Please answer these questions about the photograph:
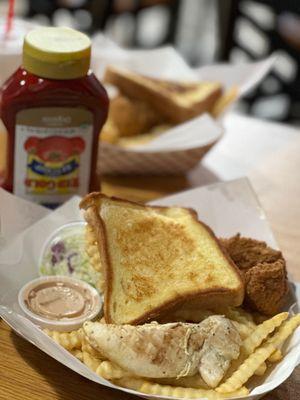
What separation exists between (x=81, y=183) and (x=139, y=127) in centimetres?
38

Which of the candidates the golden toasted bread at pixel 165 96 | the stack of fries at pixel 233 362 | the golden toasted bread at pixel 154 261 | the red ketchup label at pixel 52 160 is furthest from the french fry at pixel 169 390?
the golden toasted bread at pixel 165 96

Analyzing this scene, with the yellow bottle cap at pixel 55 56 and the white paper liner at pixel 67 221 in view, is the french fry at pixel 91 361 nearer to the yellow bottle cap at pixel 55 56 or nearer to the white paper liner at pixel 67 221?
the white paper liner at pixel 67 221

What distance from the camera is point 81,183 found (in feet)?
5.51

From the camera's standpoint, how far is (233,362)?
4.15 feet

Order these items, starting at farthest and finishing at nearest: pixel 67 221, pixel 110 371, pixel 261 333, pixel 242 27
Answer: pixel 242 27 < pixel 67 221 < pixel 261 333 < pixel 110 371

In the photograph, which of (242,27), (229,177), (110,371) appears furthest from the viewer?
(242,27)

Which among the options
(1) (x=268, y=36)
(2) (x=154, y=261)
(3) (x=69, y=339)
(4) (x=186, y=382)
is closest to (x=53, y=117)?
(2) (x=154, y=261)

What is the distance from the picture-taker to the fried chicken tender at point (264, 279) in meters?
1.38

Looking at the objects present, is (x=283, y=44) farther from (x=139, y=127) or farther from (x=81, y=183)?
(x=81, y=183)

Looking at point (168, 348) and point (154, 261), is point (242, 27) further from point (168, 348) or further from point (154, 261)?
point (168, 348)

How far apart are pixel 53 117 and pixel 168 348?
55 centimetres

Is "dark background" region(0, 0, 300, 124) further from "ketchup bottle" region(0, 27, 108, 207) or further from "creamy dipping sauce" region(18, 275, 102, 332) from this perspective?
"creamy dipping sauce" region(18, 275, 102, 332)

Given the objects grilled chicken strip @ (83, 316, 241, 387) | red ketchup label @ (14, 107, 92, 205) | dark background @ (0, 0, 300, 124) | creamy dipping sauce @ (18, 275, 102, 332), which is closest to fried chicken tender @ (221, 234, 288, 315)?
grilled chicken strip @ (83, 316, 241, 387)

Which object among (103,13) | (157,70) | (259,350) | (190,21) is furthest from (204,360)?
(190,21)
